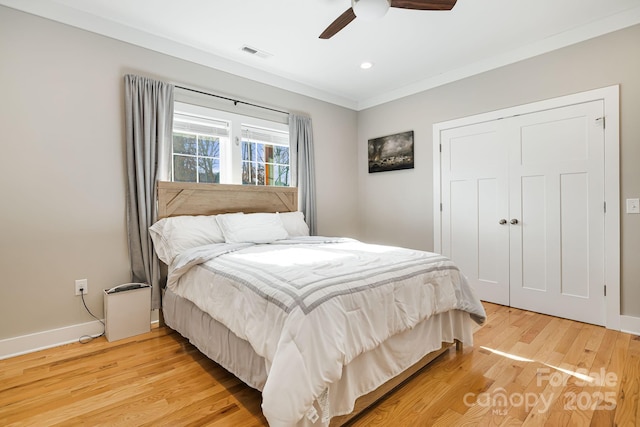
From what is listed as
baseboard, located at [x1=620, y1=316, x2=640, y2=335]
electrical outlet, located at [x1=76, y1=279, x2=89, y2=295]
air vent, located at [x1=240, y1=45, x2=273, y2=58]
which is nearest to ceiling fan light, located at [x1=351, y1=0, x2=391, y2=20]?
air vent, located at [x1=240, y1=45, x2=273, y2=58]

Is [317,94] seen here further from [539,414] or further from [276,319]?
[539,414]

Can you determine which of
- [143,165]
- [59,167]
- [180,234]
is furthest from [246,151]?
[59,167]

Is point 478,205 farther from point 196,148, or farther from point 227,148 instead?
point 196,148

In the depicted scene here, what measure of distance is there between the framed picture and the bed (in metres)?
1.79

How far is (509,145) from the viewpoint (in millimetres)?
3219

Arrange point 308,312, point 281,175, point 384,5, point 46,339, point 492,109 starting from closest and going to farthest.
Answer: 1. point 308,312
2. point 384,5
3. point 46,339
4. point 492,109
5. point 281,175

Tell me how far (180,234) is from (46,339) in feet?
3.98

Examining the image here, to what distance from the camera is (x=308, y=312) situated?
1.36m

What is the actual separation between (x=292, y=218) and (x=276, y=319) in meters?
2.16

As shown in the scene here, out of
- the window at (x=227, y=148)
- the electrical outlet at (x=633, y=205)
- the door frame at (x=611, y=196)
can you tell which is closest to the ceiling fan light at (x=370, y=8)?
the window at (x=227, y=148)

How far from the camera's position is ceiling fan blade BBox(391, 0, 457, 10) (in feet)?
6.30

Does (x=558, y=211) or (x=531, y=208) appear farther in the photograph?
(x=531, y=208)

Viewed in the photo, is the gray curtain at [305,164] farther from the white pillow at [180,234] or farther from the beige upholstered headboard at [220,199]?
the white pillow at [180,234]

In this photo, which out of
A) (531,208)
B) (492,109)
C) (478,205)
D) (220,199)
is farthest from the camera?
(478,205)
